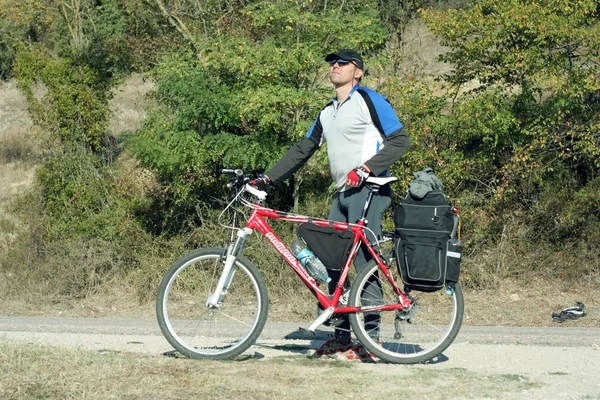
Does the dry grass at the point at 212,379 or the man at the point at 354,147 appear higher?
the man at the point at 354,147

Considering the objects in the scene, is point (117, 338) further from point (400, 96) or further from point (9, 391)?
point (400, 96)

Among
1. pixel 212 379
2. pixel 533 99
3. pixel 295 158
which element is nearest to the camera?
pixel 212 379

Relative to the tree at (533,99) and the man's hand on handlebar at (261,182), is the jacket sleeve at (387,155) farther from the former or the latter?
the tree at (533,99)

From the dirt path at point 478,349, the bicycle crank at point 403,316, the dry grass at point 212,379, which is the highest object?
the bicycle crank at point 403,316

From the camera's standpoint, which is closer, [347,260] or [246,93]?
[347,260]

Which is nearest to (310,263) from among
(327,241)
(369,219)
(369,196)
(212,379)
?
(327,241)

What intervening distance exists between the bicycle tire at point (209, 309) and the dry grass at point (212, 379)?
0.31m

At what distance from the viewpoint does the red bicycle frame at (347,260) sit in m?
6.40

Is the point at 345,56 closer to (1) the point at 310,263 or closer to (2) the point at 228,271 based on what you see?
(1) the point at 310,263

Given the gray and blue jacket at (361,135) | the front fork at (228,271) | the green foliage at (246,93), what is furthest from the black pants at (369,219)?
the green foliage at (246,93)

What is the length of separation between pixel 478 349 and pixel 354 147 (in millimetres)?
2089

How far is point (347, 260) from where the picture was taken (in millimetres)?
6453

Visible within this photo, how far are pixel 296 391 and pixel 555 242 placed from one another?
8.83 metres

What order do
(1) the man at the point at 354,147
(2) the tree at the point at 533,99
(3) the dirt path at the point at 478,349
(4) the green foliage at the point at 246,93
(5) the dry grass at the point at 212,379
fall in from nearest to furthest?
(5) the dry grass at the point at 212,379 < (3) the dirt path at the point at 478,349 < (1) the man at the point at 354,147 < (4) the green foliage at the point at 246,93 < (2) the tree at the point at 533,99
